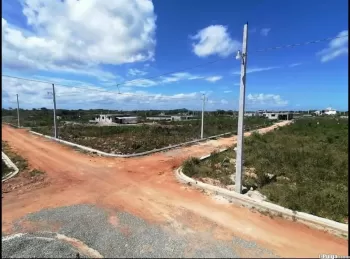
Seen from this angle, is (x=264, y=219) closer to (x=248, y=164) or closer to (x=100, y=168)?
(x=248, y=164)

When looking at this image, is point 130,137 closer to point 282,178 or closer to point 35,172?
point 35,172

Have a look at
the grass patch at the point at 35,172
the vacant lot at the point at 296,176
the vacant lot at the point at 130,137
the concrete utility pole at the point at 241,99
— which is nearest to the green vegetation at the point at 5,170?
the grass patch at the point at 35,172

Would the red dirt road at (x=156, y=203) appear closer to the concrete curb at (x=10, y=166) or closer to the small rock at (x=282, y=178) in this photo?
the concrete curb at (x=10, y=166)

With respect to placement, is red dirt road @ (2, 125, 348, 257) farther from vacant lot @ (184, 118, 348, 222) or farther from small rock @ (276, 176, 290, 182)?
small rock @ (276, 176, 290, 182)

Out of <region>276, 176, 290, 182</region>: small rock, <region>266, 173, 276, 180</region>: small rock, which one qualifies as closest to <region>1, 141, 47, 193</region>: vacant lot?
<region>266, 173, 276, 180</region>: small rock

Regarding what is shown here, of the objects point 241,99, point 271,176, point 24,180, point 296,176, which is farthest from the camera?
point 271,176

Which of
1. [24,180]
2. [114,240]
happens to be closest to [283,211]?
[114,240]
